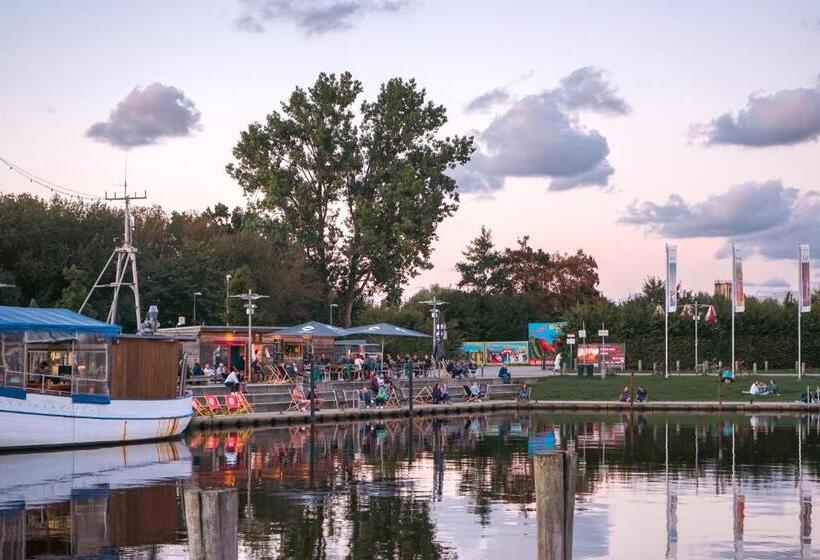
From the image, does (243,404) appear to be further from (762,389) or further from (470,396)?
(762,389)

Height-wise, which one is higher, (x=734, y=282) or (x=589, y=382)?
(x=734, y=282)

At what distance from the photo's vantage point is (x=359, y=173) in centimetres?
7756

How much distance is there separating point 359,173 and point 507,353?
1690 cm

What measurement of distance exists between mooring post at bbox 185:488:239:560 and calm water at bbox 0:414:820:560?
8.15 meters

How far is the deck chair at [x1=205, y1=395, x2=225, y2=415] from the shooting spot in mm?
46938

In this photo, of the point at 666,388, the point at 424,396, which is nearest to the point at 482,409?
the point at 424,396

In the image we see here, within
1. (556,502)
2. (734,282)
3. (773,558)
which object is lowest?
(773,558)

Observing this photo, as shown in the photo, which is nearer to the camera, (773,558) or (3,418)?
(773,558)

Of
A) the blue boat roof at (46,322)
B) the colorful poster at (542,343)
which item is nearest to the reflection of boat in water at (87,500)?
the blue boat roof at (46,322)

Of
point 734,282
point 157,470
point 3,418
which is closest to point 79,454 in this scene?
point 3,418

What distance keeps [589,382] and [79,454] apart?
108 feet

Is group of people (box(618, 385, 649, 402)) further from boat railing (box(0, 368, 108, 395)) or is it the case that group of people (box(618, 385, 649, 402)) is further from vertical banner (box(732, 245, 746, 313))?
boat railing (box(0, 368, 108, 395))

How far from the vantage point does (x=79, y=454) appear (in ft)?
117

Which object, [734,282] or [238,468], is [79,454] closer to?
[238,468]
